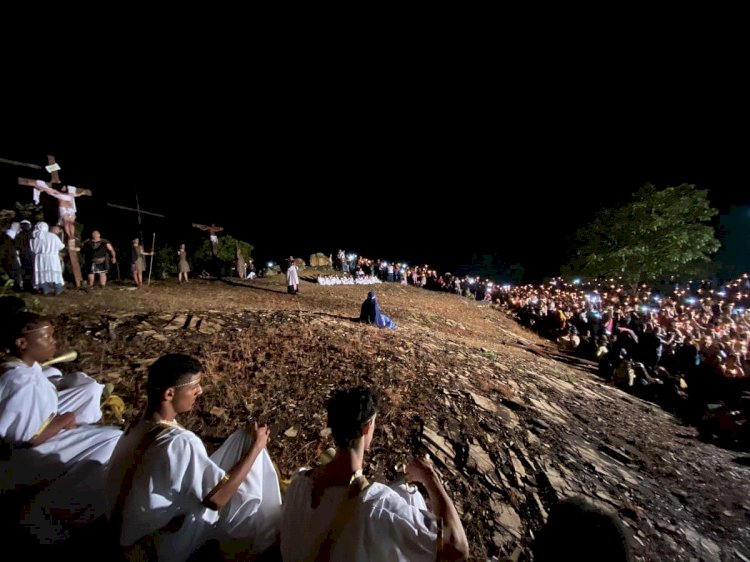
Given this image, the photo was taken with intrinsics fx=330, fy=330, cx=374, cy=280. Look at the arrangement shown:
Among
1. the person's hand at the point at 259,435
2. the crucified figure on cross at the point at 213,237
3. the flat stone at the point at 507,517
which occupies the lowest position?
the flat stone at the point at 507,517

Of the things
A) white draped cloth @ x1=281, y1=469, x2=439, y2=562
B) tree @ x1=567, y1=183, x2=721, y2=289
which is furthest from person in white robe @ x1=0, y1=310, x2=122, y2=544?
tree @ x1=567, y1=183, x2=721, y2=289

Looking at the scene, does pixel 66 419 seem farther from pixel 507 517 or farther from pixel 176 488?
pixel 507 517

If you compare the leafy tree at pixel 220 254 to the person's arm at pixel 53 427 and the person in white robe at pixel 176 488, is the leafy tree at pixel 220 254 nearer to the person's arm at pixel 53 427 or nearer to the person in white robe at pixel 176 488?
the person's arm at pixel 53 427

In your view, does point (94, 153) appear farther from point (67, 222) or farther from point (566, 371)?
point (566, 371)

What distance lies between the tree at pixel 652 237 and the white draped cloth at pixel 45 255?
32035 mm

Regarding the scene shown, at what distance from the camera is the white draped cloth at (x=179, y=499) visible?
1.96 meters

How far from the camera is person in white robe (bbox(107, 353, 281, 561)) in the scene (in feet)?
6.45

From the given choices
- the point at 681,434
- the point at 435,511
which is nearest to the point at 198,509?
the point at 435,511

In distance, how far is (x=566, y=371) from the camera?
10.1 meters

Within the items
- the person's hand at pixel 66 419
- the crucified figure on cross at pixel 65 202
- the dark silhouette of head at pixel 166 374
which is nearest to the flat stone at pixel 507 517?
the dark silhouette of head at pixel 166 374

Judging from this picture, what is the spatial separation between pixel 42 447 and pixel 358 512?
2670 millimetres

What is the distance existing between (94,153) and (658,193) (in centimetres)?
4029

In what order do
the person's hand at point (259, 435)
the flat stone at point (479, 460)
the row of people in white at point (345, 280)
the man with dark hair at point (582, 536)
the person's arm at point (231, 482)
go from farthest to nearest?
the row of people in white at point (345, 280) < the flat stone at point (479, 460) < the person's hand at point (259, 435) < the person's arm at point (231, 482) < the man with dark hair at point (582, 536)

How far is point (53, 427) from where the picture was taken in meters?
2.67
